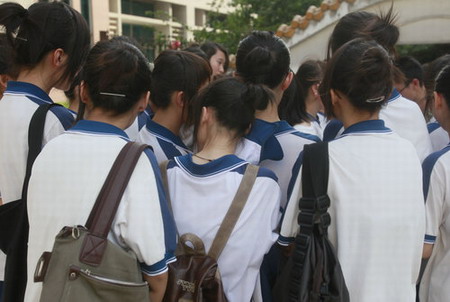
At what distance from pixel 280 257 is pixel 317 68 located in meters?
1.49

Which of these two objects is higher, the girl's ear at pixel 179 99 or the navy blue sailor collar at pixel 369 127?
the girl's ear at pixel 179 99

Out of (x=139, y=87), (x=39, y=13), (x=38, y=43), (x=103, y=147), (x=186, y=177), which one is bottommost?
(x=186, y=177)

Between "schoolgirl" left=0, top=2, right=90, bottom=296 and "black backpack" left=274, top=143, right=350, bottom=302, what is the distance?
0.91m

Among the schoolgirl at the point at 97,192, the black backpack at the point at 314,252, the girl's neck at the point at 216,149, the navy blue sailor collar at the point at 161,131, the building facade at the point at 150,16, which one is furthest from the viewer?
the building facade at the point at 150,16

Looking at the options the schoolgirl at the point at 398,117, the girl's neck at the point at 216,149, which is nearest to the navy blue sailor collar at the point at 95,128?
the girl's neck at the point at 216,149

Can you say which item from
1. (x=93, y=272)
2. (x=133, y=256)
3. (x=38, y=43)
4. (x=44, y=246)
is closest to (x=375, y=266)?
(x=133, y=256)

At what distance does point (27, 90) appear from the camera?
5.84 ft

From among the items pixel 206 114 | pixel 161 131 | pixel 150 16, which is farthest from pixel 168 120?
pixel 150 16

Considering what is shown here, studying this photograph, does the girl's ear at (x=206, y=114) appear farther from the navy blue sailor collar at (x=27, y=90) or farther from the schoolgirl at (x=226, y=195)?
the navy blue sailor collar at (x=27, y=90)

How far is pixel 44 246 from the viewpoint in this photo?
144cm

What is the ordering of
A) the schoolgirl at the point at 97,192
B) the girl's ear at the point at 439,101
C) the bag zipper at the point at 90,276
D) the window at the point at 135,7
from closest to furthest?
1. the bag zipper at the point at 90,276
2. the schoolgirl at the point at 97,192
3. the girl's ear at the point at 439,101
4. the window at the point at 135,7

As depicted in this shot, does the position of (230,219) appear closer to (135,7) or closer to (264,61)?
(264,61)

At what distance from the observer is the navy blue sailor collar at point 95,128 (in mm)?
1494

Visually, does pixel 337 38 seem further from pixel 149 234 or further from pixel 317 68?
pixel 149 234
